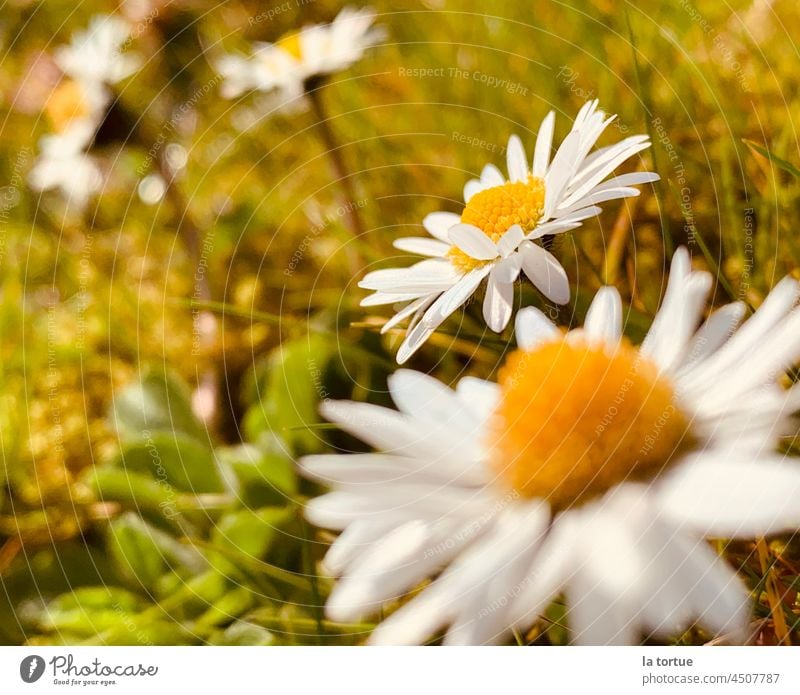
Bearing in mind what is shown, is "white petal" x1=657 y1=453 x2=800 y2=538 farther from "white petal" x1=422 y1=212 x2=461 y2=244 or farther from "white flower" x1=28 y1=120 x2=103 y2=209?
"white flower" x1=28 y1=120 x2=103 y2=209

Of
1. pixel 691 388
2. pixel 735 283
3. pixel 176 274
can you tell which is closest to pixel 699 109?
pixel 735 283

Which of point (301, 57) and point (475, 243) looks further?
point (301, 57)

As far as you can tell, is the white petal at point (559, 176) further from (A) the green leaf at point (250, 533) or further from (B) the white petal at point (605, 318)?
(A) the green leaf at point (250, 533)

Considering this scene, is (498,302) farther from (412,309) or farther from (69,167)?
(69,167)

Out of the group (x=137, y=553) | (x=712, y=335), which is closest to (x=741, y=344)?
(x=712, y=335)

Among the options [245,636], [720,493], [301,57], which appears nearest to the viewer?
[720,493]
